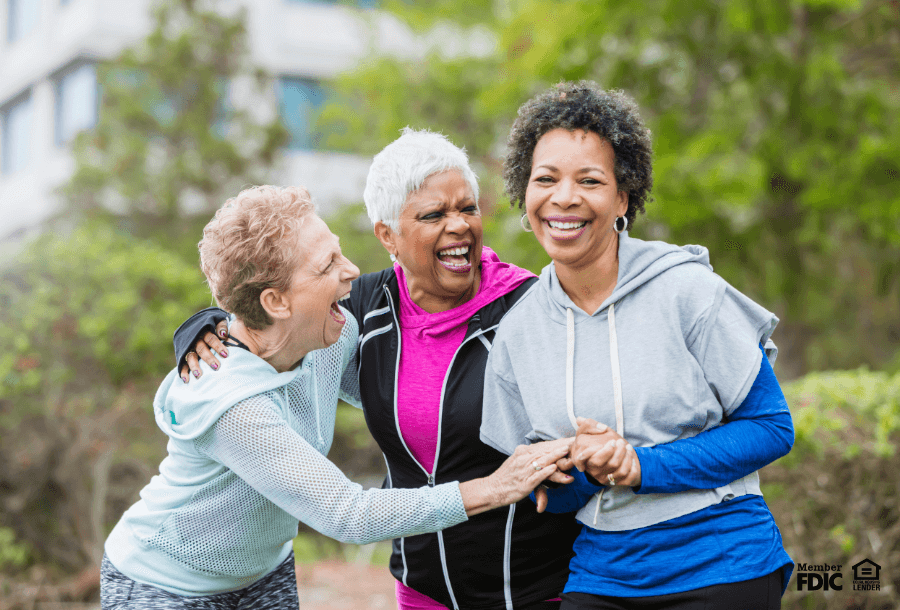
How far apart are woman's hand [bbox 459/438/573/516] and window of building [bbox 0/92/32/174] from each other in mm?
20967

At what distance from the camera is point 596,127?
246 centimetres

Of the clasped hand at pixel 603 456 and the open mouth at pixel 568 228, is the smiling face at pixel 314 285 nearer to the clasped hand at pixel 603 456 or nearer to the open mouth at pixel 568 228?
the open mouth at pixel 568 228

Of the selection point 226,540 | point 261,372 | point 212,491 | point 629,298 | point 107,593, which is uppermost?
point 629,298

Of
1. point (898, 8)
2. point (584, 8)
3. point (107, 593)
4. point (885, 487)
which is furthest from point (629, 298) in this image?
point (898, 8)

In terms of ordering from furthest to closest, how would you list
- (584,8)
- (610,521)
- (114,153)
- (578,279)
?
(114,153) < (584,8) < (578,279) < (610,521)

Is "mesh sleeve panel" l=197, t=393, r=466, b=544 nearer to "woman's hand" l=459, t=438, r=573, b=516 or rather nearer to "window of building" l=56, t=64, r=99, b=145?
"woman's hand" l=459, t=438, r=573, b=516

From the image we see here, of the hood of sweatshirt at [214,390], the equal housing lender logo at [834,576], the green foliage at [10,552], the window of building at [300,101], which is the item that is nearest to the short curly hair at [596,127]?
the hood of sweatshirt at [214,390]

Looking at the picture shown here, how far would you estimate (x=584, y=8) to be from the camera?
8383 millimetres

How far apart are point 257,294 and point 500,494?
96 centimetres

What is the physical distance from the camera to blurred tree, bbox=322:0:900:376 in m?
7.91

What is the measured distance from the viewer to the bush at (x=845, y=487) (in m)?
4.40

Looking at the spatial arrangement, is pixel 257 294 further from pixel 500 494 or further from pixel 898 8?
pixel 898 8

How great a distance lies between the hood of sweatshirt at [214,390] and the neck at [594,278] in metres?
0.93

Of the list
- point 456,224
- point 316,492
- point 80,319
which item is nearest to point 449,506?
point 316,492
